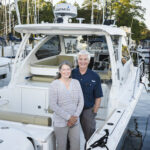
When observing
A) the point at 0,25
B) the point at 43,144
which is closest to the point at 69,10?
the point at 43,144

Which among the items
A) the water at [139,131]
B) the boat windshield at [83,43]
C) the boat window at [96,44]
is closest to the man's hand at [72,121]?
the water at [139,131]

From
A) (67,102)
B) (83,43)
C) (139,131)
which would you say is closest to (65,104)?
(67,102)

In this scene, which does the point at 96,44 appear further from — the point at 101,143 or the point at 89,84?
the point at 101,143

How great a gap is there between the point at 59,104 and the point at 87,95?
1.60 feet

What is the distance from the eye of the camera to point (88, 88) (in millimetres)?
2758

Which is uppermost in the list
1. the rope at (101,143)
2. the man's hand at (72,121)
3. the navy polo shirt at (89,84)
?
the navy polo shirt at (89,84)

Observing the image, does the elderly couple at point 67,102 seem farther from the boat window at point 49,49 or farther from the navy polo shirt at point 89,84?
the boat window at point 49,49

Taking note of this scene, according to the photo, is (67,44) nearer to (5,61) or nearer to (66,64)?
(5,61)

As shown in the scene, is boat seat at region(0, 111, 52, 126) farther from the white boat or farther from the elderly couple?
the elderly couple

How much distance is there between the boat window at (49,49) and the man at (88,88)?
2.84 m

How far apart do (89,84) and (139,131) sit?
3.62m

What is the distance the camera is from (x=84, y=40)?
7074mm

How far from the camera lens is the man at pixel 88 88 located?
108 inches

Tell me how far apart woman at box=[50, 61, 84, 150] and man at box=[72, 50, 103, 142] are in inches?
10.8
